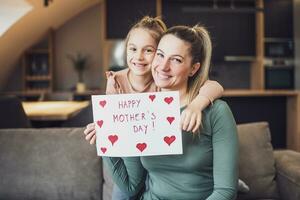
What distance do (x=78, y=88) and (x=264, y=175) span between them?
167 inches

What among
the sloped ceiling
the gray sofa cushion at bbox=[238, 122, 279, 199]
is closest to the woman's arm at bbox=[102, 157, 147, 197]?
the gray sofa cushion at bbox=[238, 122, 279, 199]

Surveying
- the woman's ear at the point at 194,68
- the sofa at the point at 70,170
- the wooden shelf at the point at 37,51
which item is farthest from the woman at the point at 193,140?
the wooden shelf at the point at 37,51

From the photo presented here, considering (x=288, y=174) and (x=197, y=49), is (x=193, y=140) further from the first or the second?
(x=288, y=174)

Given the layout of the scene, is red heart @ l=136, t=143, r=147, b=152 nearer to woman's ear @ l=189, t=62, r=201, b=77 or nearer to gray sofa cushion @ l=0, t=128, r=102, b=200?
woman's ear @ l=189, t=62, r=201, b=77

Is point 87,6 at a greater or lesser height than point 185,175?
greater

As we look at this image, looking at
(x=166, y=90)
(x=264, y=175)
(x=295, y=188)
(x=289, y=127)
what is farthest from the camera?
(x=289, y=127)

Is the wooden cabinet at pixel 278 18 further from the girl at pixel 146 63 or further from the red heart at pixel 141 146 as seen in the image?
the red heart at pixel 141 146

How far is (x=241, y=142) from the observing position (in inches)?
77.5

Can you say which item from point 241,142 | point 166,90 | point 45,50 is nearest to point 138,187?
point 166,90

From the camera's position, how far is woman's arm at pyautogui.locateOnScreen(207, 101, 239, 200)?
4.06 feet

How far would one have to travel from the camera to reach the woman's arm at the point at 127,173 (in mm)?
1412

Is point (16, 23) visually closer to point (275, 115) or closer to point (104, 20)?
point (104, 20)

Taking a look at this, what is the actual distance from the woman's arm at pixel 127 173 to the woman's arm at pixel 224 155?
311 millimetres

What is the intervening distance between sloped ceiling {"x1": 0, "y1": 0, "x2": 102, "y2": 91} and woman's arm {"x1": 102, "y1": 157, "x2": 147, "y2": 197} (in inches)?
129
